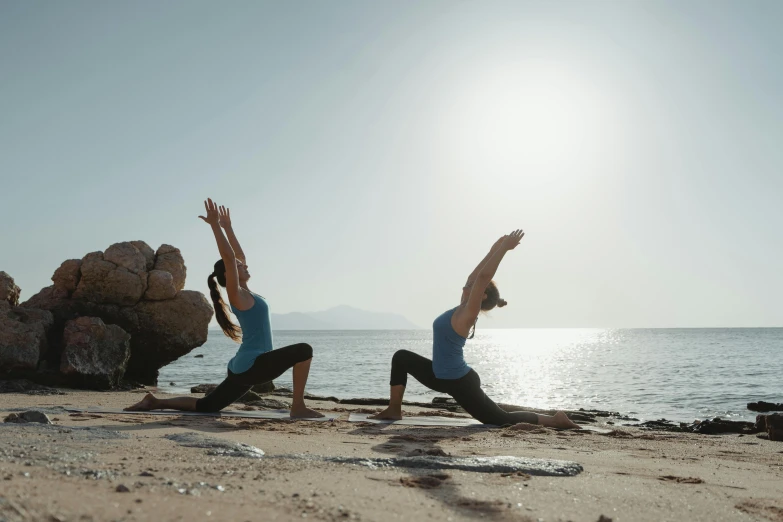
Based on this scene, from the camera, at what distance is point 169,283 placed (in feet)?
47.8

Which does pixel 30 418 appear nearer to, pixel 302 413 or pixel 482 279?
pixel 302 413

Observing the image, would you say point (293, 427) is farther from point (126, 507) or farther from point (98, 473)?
point (126, 507)

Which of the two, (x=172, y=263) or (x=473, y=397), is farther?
(x=172, y=263)

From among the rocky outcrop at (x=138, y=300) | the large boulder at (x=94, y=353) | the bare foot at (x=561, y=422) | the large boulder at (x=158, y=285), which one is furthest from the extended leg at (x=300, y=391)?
the large boulder at (x=158, y=285)

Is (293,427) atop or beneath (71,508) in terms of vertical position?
beneath

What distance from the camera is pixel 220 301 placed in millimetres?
7074

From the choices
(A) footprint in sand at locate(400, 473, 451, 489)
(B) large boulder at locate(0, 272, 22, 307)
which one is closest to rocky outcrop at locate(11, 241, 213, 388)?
(B) large boulder at locate(0, 272, 22, 307)

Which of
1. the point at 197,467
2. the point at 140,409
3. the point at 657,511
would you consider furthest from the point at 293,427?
the point at 657,511

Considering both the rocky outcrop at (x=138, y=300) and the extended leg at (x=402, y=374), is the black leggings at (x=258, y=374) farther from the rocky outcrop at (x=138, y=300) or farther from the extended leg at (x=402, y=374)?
Answer: the rocky outcrop at (x=138, y=300)

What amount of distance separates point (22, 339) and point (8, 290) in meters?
1.60

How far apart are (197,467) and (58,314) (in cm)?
1166

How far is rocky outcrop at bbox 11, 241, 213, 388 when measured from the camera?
1402 centimetres

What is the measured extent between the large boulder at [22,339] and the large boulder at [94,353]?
421 millimetres

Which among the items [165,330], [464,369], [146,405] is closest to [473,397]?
[464,369]
